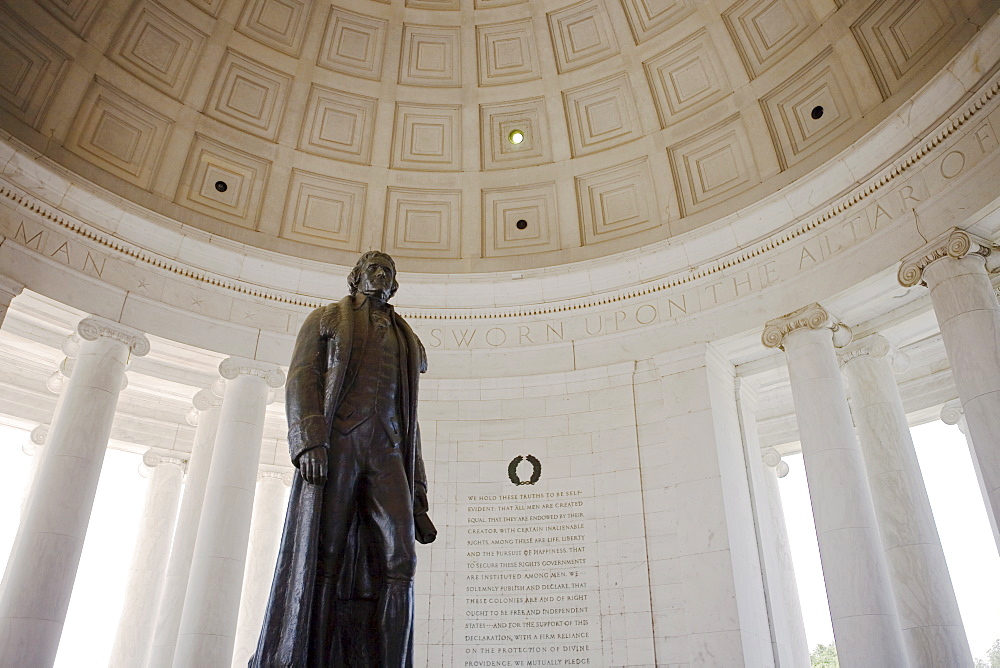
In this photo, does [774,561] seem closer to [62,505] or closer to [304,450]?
[304,450]

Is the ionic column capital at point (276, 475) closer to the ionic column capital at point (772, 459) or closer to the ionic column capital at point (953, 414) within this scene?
the ionic column capital at point (772, 459)

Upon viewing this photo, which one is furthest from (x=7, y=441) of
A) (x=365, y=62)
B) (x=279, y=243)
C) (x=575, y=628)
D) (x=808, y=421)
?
(x=808, y=421)

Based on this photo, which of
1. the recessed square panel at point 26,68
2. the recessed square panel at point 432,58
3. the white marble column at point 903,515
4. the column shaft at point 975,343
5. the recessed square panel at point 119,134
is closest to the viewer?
the column shaft at point 975,343

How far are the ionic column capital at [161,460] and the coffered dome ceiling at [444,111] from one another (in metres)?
6.30

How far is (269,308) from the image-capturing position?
653 inches

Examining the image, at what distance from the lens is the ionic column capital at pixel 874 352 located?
15.0 meters

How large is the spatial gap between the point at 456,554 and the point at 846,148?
10647 mm

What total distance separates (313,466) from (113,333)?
1049 cm

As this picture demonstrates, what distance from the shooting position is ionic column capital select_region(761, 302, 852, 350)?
13992 mm

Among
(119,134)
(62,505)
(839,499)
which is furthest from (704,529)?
(119,134)

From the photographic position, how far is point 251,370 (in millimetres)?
15602

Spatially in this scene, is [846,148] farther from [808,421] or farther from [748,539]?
[748,539]

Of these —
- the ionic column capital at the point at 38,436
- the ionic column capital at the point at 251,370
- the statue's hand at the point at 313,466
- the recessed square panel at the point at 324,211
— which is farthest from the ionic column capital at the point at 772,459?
the ionic column capital at the point at 38,436

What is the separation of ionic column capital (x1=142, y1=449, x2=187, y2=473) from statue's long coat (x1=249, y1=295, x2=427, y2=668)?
14735 mm
